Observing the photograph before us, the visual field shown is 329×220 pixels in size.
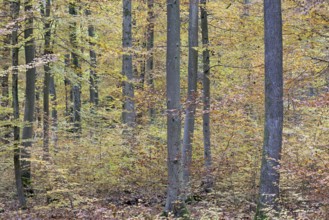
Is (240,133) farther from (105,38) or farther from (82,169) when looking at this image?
(105,38)

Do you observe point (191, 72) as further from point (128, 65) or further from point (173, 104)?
point (173, 104)

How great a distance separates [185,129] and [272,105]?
13.0 feet

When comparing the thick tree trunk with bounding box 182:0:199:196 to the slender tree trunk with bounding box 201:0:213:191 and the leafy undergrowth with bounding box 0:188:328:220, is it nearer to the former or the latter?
the slender tree trunk with bounding box 201:0:213:191

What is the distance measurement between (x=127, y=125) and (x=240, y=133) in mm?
3896

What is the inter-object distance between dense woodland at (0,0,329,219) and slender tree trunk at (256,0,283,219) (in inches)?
0.8

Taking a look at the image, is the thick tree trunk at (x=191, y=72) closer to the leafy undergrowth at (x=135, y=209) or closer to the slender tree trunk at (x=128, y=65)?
the leafy undergrowth at (x=135, y=209)

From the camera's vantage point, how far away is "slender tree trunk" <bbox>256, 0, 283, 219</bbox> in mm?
7766

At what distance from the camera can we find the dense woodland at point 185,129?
26.7 ft

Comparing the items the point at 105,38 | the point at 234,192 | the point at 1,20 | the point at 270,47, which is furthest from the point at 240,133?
the point at 105,38

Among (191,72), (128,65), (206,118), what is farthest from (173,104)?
(128,65)

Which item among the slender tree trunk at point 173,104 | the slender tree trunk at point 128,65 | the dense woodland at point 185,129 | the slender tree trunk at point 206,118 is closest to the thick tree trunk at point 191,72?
the dense woodland at point 185,129

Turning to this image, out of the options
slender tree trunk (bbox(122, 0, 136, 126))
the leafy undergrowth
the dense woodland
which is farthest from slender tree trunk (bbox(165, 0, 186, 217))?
slender tree trunk (bbox(122, 0, 136, 126))

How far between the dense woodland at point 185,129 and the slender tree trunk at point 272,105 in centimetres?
2

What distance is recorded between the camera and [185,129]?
37.6ft
